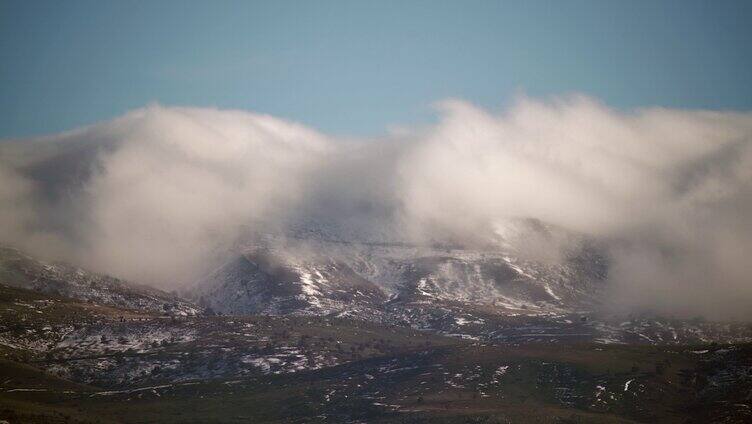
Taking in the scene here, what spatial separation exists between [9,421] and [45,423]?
35.5 ft

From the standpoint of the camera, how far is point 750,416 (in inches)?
7672

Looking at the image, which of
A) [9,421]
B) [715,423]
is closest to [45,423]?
[9,421]

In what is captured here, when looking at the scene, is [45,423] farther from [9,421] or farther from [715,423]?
[715,423]

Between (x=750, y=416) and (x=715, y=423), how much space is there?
9029 mm

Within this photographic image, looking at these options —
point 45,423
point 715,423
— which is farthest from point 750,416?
point 45,423

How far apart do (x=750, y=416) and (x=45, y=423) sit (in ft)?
605

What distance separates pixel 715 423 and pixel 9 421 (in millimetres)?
183022

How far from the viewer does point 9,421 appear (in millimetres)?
190750

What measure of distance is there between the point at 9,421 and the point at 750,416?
189610 mm

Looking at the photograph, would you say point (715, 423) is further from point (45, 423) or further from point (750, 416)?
point (45, 423)

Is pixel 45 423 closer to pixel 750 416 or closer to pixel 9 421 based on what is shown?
pixel 9 421
